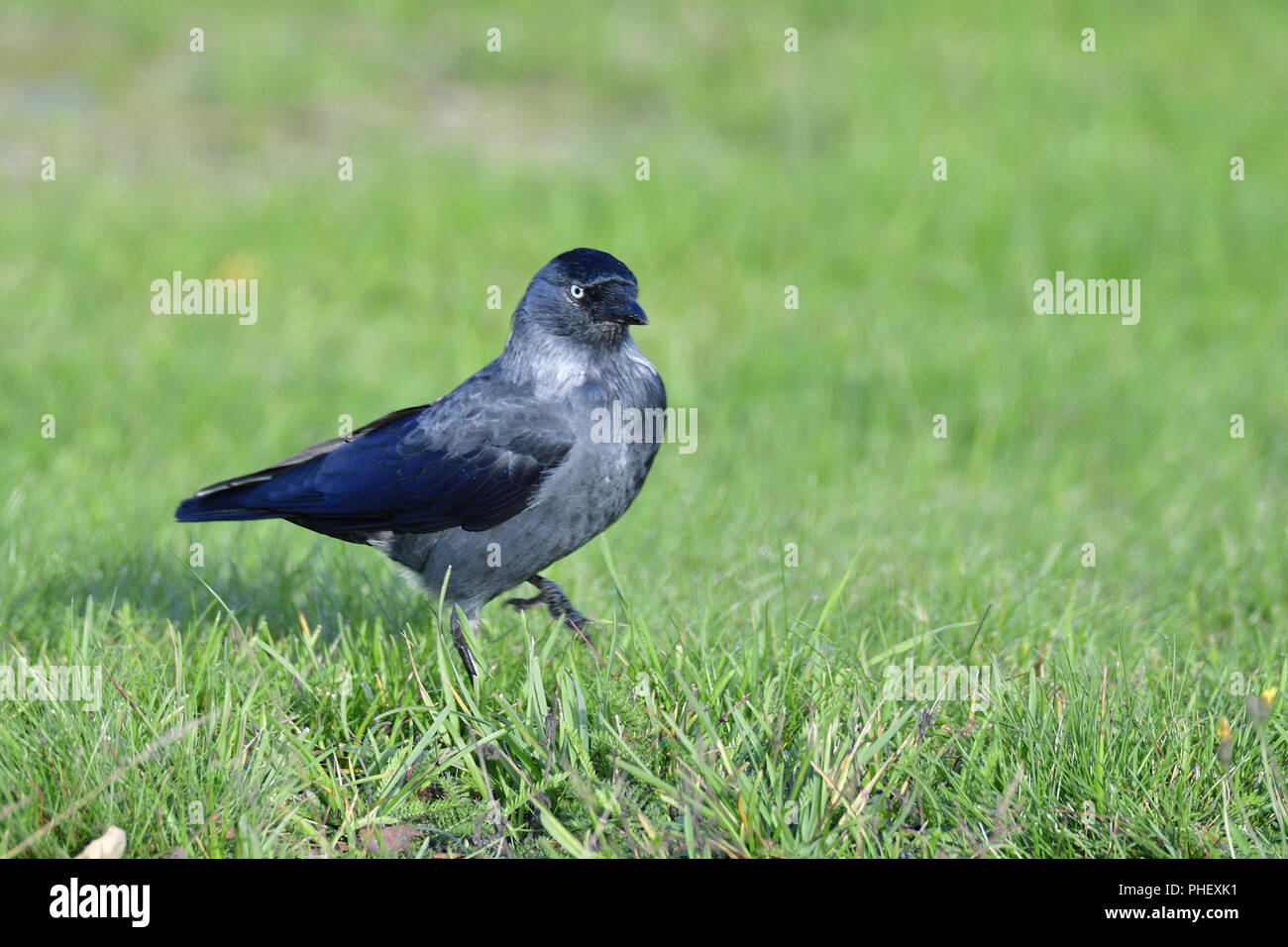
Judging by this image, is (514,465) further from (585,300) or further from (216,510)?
(216,510)

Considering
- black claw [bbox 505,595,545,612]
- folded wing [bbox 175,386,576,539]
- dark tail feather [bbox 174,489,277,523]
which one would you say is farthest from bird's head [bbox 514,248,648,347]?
dark tail feather [bbox 174,489,277,523]

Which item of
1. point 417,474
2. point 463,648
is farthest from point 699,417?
point 463,648

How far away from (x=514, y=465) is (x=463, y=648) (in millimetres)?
556

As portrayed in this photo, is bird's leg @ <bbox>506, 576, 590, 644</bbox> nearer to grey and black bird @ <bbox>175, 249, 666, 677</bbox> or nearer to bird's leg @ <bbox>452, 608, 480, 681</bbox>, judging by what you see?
grey and black bird @ <bbox>175, 249, 666, 677</bbox>

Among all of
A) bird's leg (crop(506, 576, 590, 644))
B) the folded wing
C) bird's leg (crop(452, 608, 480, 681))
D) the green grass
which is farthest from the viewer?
bird's leg (crop(506, 576, 590, 644))

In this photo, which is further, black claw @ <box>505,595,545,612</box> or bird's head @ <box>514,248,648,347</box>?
black claw @ <box>505,595,545,612</box>

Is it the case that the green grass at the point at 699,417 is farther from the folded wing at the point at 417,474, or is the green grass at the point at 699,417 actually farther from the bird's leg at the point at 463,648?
the folded wing at the point at 417,474

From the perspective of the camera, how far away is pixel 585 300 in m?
3.75

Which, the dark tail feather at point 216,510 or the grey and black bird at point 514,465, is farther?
the dark tail feather at point 216,510

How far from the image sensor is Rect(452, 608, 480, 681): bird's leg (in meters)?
3.62

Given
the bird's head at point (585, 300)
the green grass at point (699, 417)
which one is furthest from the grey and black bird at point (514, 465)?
the green grass at point (699, 417)

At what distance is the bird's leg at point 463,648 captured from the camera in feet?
11.9

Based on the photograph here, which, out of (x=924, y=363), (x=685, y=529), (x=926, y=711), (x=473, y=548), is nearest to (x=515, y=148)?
(x=924, y=363)
